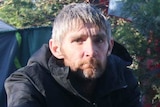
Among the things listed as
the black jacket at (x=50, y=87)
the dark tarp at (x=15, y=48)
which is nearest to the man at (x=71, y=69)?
the black jacket at (x=50, y=87)

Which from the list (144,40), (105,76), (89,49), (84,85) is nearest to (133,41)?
(144,40)

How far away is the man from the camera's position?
1.74 meters

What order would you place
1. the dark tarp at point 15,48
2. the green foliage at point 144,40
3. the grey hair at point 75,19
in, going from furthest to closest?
the green foliage at point 144,40
the dark tarp at point 15,48
the grey hair at point 75,19

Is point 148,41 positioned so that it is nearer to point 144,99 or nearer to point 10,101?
point 144,99

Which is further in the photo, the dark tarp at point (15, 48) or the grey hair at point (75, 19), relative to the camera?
the dark tarp at point (15, 48)

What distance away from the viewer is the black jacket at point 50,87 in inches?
69.9

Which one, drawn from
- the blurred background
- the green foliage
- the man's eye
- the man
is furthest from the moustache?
the green foliage

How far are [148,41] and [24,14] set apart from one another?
3163 mm

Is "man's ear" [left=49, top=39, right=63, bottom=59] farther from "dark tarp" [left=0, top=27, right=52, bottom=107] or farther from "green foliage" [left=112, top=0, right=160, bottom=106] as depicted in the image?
"green foliage" [left=112, top=0, right=160, bottom=106]

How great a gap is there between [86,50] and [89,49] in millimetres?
13

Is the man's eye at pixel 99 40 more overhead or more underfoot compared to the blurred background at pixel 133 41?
more overhead

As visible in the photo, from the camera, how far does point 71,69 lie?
5.88 ft

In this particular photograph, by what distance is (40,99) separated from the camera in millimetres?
1795

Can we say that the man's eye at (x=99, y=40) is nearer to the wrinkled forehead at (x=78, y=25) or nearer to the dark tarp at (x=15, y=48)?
the wrinkled forehead at (x=78, y=25)
